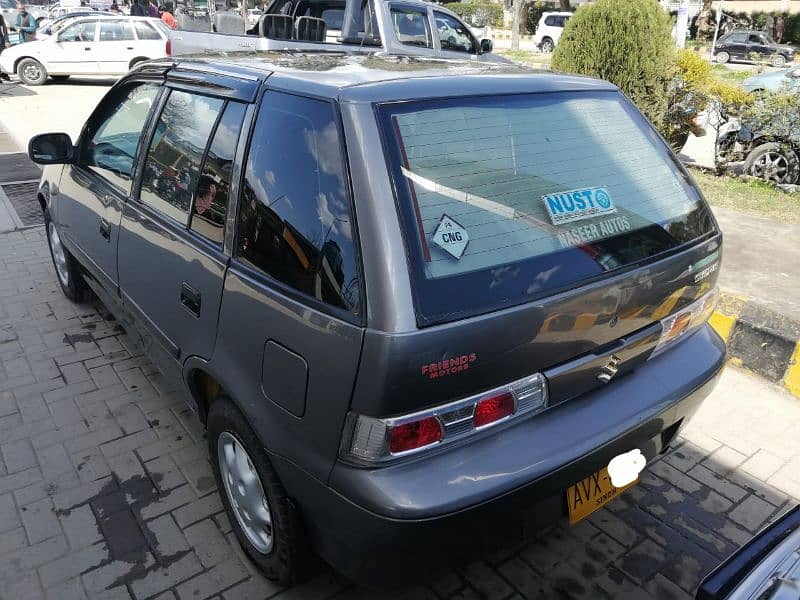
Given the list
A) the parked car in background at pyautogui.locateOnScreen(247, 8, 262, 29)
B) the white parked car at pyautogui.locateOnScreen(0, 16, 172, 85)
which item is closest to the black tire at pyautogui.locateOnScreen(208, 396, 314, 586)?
the white parked car at pyautogui.locateOnScreen(0, 16, 172, 85)

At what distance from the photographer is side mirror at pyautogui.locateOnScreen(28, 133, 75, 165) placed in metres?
3.40

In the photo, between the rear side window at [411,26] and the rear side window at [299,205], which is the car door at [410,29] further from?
the rear side window at [299,205]

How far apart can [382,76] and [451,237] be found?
25.2 inches

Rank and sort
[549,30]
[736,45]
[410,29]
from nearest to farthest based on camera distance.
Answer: [410,29] → [736,45] → [549,30]

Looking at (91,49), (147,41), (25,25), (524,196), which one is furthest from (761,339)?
(25,25)

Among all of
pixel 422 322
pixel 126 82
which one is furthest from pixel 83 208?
pixel 422 322

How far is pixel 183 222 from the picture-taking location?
2482 millimetres

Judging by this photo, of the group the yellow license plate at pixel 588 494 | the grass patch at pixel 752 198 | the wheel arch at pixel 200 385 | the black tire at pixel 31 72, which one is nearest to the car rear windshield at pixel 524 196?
the yellow license plate at pixel 588 494

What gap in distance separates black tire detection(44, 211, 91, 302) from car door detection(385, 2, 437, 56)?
6.05 m

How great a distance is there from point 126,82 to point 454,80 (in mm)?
1973

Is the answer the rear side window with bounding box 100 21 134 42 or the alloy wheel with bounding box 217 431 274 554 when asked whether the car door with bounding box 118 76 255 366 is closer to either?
the alloy wheel with bounding box 217 431 274 554

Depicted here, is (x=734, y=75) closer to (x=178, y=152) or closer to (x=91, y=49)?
(x=91, y=49)

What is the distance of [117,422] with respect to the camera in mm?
3246

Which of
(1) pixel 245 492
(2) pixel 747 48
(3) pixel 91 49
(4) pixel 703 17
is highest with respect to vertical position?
(4) pixel 703 17
